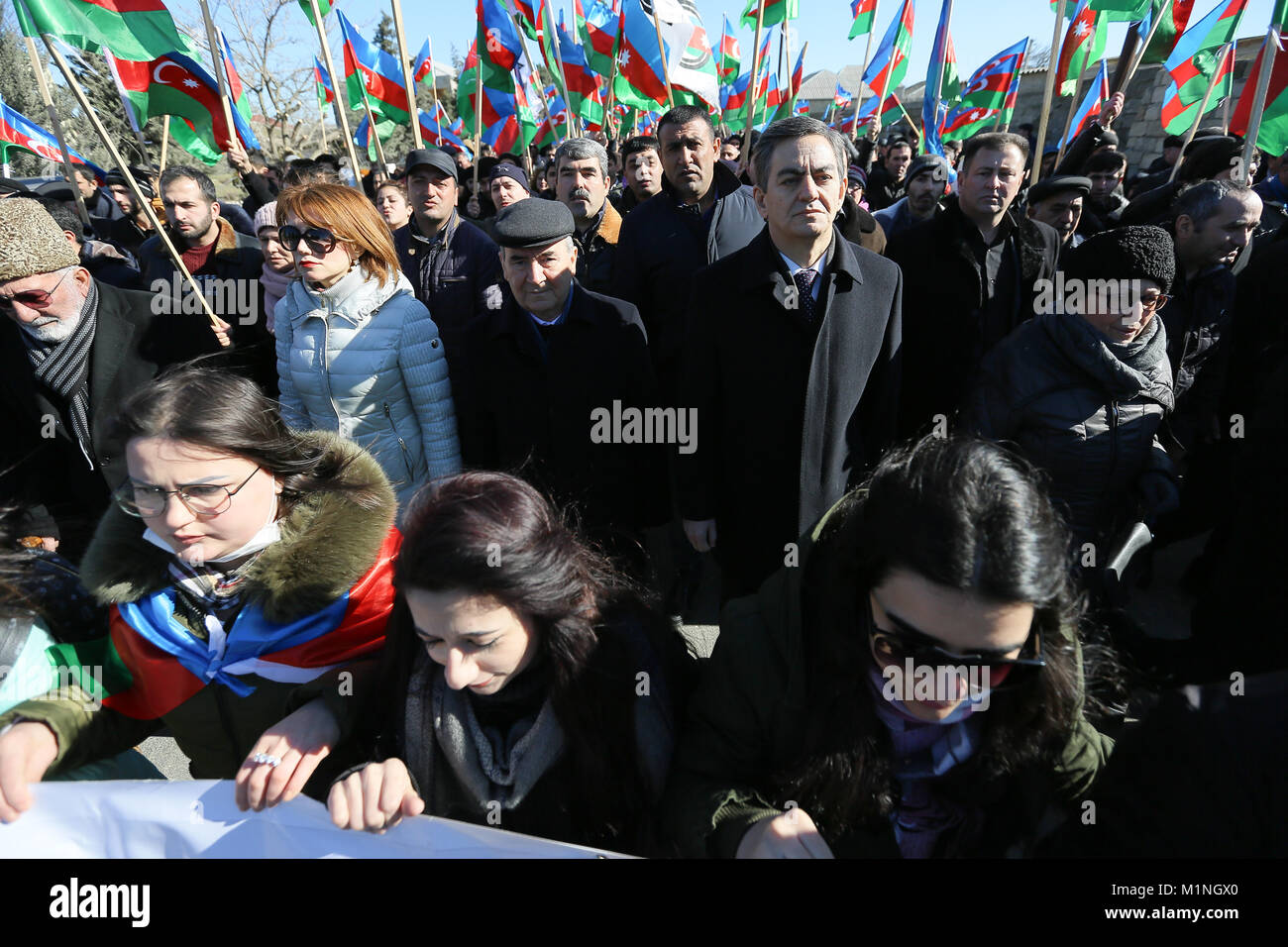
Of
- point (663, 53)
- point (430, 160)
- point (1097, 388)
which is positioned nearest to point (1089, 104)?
point (663, 53)

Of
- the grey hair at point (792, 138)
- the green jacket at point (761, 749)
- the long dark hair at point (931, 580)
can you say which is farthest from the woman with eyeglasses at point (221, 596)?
the grey hair at point (792, 138)

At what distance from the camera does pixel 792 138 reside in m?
2.43

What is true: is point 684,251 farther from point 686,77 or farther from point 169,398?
point 686,77

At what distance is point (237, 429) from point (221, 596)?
15.5 inches

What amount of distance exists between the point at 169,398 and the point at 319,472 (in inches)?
14.6

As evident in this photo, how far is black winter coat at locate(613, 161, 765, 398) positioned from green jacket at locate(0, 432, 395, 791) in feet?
7.09

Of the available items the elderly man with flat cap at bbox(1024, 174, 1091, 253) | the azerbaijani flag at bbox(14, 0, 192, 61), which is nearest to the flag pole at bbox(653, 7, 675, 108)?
the elderly man with flat cap at bbox(1024, 174, 1091, 253)

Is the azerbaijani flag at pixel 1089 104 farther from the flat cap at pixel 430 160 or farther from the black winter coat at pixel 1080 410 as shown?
the flat cap at pixel 430 160

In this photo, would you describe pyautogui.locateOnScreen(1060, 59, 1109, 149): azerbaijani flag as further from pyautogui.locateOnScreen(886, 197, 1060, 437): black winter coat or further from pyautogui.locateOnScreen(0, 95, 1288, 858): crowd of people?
pyautogui.locateOnScreen(886, 197, 1060, 437): black winter coat

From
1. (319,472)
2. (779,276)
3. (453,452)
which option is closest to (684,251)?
(779,276)

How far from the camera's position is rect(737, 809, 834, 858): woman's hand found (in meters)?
1.35

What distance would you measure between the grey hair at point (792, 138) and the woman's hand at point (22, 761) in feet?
8.14

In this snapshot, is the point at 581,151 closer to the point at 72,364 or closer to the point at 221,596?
the point at 72,364

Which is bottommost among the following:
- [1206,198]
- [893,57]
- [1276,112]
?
[1206,198]
